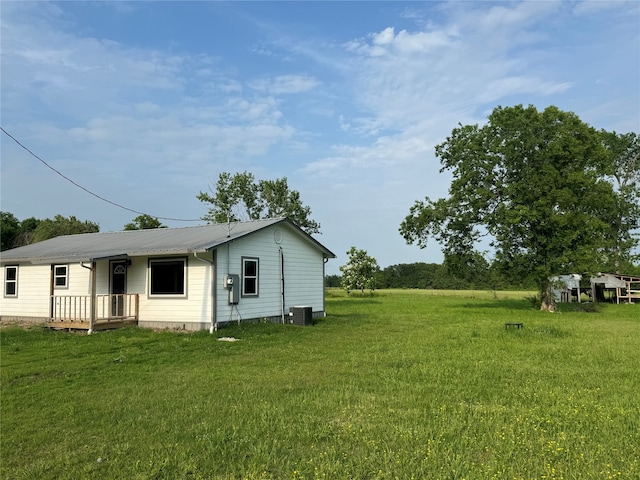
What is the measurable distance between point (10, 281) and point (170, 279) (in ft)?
25.6

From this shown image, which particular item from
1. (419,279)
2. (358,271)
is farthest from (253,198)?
(419,279)

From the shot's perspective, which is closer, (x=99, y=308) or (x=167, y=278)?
(x=167, y=278)

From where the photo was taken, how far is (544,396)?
6.83m

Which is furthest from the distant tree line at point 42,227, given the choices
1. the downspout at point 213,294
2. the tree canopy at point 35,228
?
the downspout at point 213,294

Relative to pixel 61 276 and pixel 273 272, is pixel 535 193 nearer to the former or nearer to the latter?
pixel 273 272

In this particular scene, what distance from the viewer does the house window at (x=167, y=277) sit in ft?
50.9

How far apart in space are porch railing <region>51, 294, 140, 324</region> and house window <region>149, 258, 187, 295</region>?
804 millimetres

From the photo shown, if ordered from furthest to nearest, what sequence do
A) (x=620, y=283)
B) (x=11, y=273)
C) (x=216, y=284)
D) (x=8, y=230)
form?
1. (x=8, y=230)
2. (x=620, y=283)
3. (x=11, y=273)
4. (x=216, y=284)

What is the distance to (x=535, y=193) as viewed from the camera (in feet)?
80.7

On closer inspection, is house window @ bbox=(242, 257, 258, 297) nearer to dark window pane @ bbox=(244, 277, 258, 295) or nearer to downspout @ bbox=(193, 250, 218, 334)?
dark window pane @ bbox=(244, 277, 258, 295)

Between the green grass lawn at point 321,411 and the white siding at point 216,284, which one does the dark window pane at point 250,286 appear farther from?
the green grass lawn at point 321,411

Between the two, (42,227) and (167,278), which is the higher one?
(42,227)

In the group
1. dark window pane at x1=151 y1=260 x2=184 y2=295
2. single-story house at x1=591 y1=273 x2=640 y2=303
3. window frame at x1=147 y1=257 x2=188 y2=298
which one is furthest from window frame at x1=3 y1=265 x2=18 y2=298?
single-story house at x1=591 y1=273 x2=640 y2=303

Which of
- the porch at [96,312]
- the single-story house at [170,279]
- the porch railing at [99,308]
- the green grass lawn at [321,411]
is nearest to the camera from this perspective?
the green grass lawn at [321,411]
